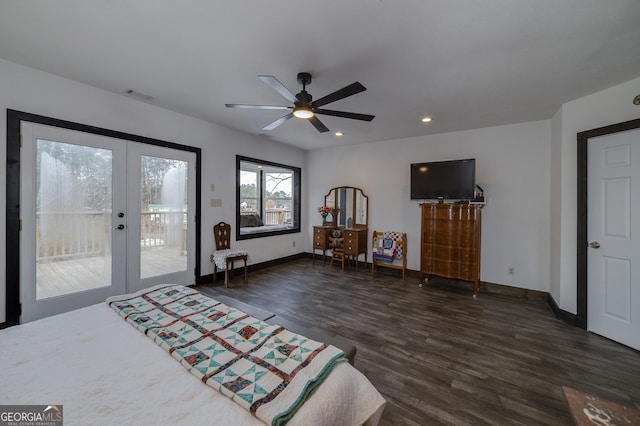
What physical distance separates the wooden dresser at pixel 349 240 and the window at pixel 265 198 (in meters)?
0.77

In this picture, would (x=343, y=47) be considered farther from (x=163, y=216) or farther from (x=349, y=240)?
(x=349, y=240)

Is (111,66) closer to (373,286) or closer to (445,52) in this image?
(445,52)

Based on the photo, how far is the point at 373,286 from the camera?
408 centimetres

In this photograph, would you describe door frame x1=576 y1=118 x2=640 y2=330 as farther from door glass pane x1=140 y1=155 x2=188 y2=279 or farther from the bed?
door glass pane x1=140 y1=155 x2=188 y2=279

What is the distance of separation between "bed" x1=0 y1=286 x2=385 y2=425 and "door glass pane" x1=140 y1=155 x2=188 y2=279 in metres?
2.15

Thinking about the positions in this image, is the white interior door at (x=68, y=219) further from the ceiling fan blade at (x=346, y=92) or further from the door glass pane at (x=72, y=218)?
the ceiling fan blade at (x=346, y=92)

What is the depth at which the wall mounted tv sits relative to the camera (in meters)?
3.76

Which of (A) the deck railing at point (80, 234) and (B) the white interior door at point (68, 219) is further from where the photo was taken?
(A) the deck railing at point (80, 234)

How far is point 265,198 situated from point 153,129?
2584mm

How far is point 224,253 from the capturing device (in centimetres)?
402

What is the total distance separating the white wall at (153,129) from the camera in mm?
2400

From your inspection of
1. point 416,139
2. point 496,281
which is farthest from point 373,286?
point 416,139

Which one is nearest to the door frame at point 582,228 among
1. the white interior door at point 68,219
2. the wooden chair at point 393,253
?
the wooden chair at point 393,253

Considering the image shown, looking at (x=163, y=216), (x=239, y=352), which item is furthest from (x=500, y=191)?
(x=163, y=216)
